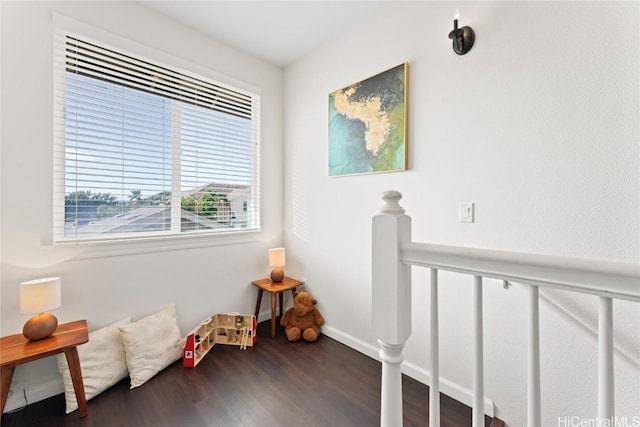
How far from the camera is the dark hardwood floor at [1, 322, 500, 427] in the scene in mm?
1528

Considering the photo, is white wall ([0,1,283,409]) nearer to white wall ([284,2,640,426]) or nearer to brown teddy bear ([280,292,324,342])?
brown teddy bear ([280,292,324,342])

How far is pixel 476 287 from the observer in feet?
2.25

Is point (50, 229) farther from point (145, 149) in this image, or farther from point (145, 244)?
point (145, 149)

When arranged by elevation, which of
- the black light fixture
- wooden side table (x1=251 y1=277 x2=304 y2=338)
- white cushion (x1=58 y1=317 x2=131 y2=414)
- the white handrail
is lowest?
white cushion (x1=58 y1=317 x2=131 y2=414)

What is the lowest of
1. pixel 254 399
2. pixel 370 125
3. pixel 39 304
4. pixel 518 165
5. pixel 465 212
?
pixel 254 399

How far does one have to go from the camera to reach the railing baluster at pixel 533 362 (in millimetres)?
613

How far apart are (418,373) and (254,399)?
1099 millimetres

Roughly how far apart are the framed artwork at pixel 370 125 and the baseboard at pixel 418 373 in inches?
54.9

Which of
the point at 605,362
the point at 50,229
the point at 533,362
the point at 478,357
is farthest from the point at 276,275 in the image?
the point at 605,362

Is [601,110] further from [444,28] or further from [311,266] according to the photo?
[311,266]

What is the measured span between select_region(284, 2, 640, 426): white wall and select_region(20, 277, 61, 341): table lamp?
1.96 m

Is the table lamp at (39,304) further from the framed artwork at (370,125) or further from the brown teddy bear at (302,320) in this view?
the framed artwork at (370,125)

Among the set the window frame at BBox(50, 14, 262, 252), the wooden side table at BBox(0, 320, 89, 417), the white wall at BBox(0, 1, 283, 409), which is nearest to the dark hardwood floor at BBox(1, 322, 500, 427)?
the wooden side table at BBox(0, 320, 89, 417)

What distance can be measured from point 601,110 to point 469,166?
1.89 feet
